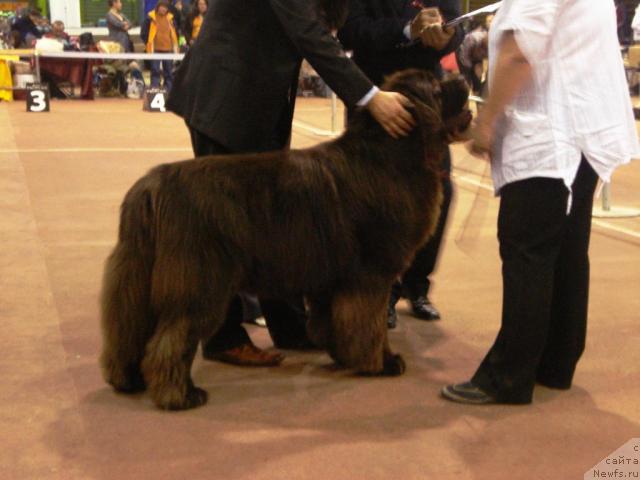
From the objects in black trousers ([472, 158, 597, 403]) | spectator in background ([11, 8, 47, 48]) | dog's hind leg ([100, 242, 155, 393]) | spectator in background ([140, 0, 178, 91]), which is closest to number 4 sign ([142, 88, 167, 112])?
spectator in background ([140, 0, 178, 91])

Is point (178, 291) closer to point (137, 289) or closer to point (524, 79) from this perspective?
point (137, 289)

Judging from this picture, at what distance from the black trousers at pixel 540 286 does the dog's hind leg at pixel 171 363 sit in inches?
39.7

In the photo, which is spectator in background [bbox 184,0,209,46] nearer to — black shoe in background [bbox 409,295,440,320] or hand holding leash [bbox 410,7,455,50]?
black shoe in background [bbox 409,295,440,320]

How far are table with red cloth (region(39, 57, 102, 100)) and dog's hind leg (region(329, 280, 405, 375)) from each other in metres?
13.1

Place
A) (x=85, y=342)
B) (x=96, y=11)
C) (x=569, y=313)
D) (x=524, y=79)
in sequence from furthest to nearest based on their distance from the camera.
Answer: (x=96, y=11)
(x=85, y=342)
(x=569, y=313)
(x=524, y=79)

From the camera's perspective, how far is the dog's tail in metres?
2.60

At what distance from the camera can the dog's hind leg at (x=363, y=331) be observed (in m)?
2.88

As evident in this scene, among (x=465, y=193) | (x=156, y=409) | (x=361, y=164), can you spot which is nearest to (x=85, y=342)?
(x=156, y=409)

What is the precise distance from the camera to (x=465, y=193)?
6.67 metres

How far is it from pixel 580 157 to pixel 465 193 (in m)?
4.13

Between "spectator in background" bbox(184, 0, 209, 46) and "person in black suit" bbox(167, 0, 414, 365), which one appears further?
"spectator in background" bbox(184, 0, 209, 46)

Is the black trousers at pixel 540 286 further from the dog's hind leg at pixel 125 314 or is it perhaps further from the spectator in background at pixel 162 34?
the spectator in background at pixel 162 34

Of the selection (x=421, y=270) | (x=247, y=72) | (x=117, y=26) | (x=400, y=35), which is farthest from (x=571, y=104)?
(x=117, y=26)

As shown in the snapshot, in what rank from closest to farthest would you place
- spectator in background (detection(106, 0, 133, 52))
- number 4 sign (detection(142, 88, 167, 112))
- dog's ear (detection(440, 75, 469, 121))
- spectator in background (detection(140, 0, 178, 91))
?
dog's ear (detection(440, 75, 469, 121))
number 4 sign (detection(142, 88, 167, 112))
spectator in background (detection(140, 0, 178, 91))
spectator in background (detection(106, 0, 133, 52))
